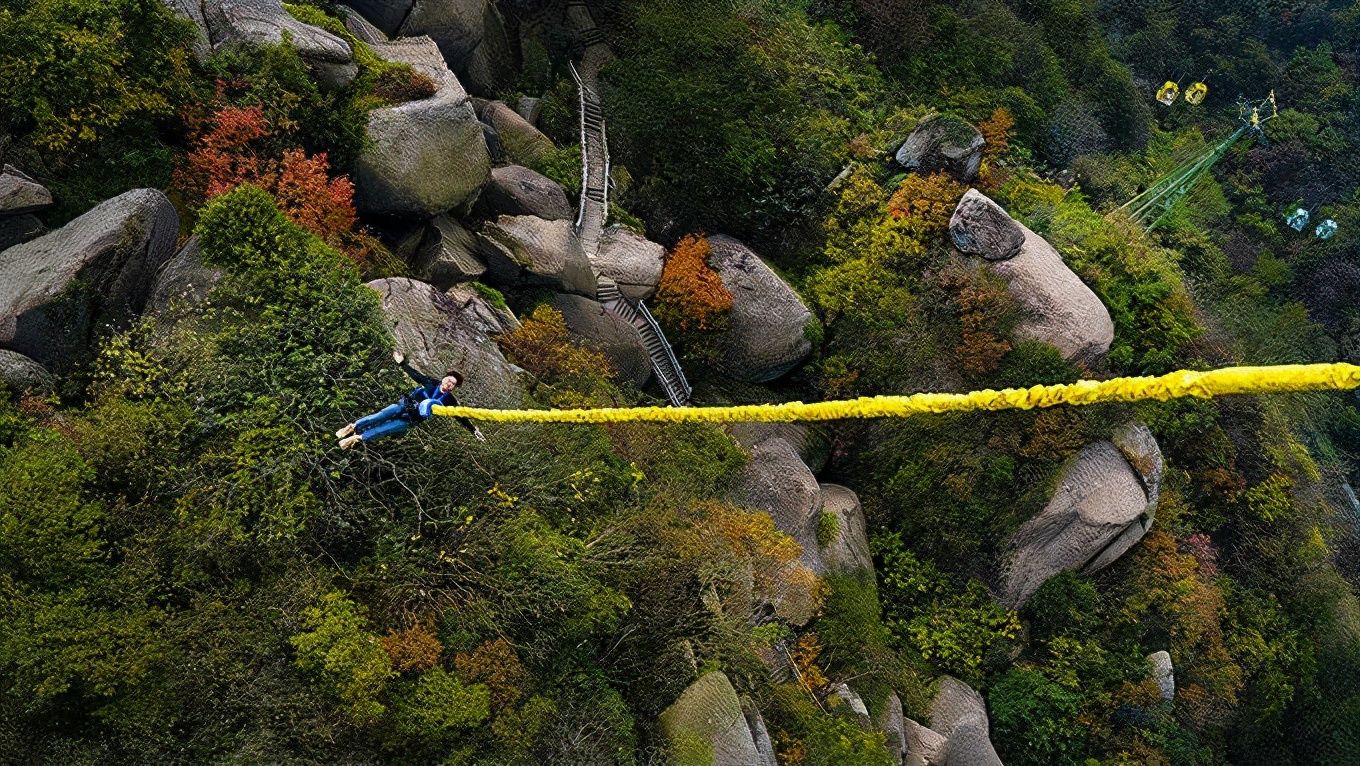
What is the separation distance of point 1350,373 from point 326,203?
14.1 meters

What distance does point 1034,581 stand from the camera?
19.8 metres

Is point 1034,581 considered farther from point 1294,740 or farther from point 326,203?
point 326,203

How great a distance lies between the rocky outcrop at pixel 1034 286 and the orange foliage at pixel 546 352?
10376 millimetres

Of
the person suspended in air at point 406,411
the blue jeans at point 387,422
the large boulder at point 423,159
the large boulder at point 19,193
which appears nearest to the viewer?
the person suspended in air at point 406,411

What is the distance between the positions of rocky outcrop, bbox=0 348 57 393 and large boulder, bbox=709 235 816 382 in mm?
13034

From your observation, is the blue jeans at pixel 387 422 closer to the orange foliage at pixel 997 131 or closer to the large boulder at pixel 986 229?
the large boulder at pixel 986 229

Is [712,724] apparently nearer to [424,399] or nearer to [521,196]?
[424,399]

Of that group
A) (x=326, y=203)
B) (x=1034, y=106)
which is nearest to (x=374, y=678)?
(x=326, y=203)

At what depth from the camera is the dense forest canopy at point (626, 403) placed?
35.2 ft

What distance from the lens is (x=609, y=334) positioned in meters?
18.0

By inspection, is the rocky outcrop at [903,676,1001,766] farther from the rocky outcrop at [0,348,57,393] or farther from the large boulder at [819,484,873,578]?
the rocky outcrop at [0,348,57,393]

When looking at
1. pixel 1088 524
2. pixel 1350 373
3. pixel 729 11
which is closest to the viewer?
pixel 1350 373

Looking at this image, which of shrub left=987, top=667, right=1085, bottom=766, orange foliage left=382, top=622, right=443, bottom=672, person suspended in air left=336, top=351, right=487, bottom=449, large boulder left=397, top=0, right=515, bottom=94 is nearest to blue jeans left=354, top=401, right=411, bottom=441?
person suspended in air left=336, top=351, right=487, bottom=449

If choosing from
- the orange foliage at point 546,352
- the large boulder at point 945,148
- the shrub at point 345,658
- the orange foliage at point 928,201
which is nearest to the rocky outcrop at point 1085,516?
the orange foliage at point 928,201
